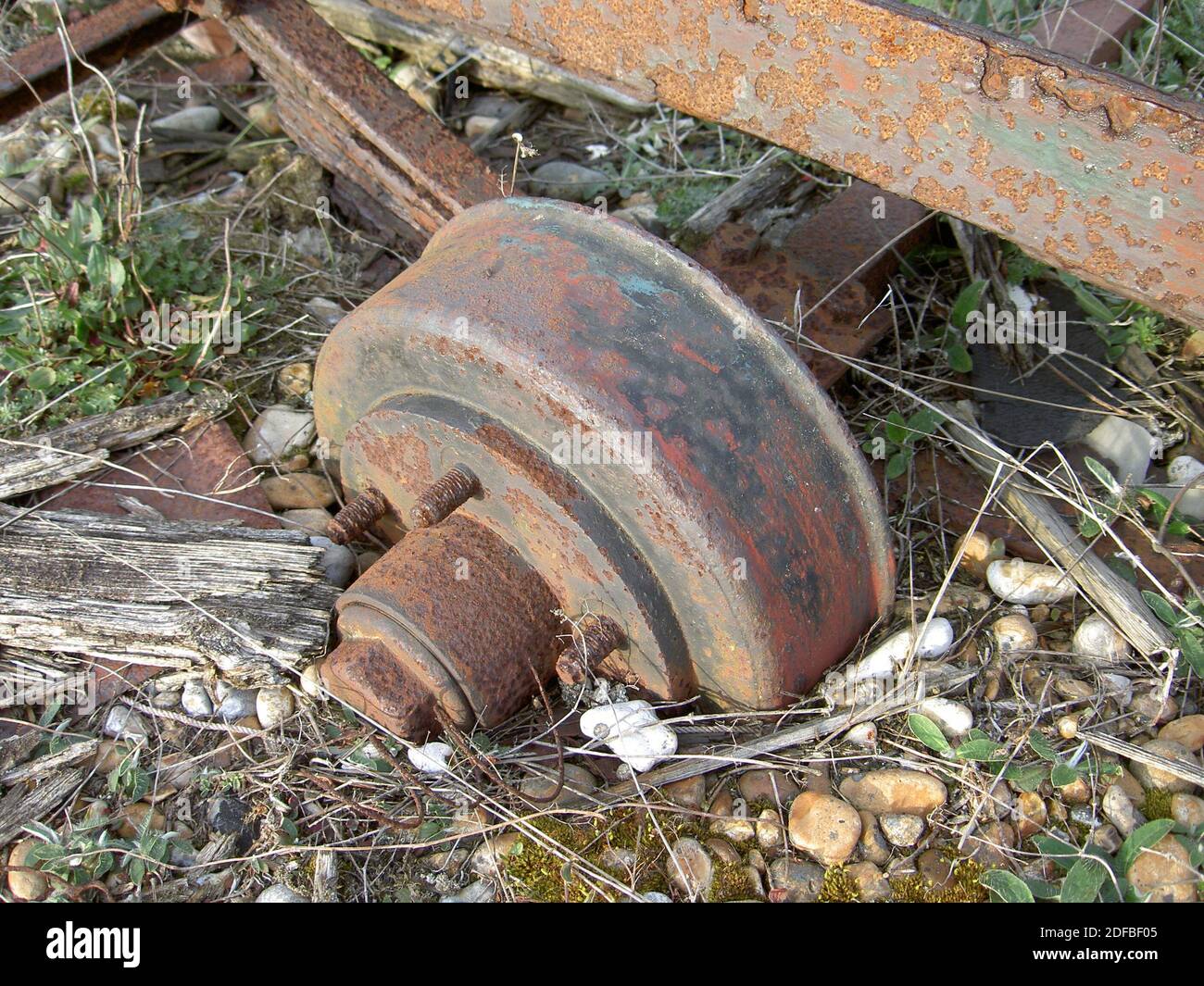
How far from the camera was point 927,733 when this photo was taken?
2.08m

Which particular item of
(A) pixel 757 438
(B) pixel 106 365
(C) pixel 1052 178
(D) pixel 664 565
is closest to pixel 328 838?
(D) pixel 664 565

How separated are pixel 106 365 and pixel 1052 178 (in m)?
2.41

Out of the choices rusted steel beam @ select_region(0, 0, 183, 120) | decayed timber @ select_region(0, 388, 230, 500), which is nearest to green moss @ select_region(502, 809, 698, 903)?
decayed timber @ select_region(0, 388, 230, 500)

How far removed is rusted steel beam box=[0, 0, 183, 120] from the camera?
9.52 ft

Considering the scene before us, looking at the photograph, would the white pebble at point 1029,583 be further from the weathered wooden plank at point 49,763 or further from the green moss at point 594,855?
the weathered wooden plank at point 49,763

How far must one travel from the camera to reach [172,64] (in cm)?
409

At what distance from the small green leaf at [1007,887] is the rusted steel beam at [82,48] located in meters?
3.08

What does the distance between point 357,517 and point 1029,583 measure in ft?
5.08

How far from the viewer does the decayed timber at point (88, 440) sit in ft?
8.48

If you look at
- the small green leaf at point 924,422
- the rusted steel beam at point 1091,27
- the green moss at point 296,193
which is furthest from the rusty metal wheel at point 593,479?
the rusted steel beam at point 1091,27

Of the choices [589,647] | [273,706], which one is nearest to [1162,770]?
[589,647]

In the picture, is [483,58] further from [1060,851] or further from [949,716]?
[1060,851]

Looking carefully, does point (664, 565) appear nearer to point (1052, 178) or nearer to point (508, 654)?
point (508, 654)

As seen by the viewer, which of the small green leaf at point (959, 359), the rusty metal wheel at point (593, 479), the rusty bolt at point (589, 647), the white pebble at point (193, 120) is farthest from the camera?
the white pebble at point (193, 120)
